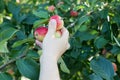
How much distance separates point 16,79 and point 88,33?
0.40 m

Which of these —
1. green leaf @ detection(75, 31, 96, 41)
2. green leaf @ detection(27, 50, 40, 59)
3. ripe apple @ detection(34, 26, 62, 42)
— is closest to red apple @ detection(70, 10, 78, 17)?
green leaf @ detection(75, 31, 96, 41)

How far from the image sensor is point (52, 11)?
1476 mm

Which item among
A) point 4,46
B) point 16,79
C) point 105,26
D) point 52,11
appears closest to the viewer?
point 4,46

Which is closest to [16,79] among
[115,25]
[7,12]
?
[7,12]

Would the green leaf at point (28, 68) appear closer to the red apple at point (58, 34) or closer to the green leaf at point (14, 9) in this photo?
the red apple at point (58, 34)

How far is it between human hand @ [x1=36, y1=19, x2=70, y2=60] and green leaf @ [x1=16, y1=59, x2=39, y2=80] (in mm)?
61

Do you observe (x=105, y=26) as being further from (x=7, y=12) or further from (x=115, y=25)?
(x=7, y=12)

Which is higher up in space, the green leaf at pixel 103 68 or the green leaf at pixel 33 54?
the green leaf at pixel 33 54

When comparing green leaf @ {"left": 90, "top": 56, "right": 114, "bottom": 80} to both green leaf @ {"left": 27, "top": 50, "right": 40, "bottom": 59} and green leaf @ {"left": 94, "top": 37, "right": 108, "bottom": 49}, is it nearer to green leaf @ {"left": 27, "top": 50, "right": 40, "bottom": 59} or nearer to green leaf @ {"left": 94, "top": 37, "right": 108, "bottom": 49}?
green leaf @ {"left": 94, "top": 37, "right": 108, "bottom": 49}

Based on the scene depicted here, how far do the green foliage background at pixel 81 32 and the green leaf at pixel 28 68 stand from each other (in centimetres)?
6

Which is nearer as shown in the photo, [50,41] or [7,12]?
[50,41]

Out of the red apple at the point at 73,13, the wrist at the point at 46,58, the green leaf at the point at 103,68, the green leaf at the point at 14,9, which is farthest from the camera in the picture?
the red apple at the point at 73,13

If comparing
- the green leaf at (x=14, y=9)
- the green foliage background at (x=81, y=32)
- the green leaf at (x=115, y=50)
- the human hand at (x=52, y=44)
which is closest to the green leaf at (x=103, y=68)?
the green foliage background at (x=81, y=32)

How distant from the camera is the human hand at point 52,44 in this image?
1082 millimetres
